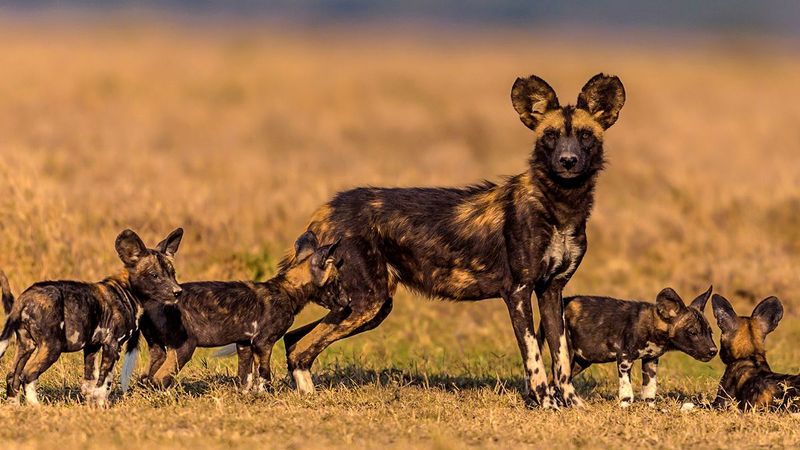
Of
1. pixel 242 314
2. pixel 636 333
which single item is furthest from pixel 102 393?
pixel 636 333

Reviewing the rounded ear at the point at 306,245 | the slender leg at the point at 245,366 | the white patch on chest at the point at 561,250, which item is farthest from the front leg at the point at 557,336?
the slender leg at the point at 245,366

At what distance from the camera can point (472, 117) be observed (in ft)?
94.4

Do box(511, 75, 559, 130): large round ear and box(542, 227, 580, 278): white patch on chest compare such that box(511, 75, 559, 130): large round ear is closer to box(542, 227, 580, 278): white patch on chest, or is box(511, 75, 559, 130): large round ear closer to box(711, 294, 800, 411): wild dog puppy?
box(542, 227, 580, 278): white patch on chest

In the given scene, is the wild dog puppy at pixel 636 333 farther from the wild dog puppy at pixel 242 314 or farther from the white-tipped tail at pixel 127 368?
the white-tipped tail at pixel 127 368

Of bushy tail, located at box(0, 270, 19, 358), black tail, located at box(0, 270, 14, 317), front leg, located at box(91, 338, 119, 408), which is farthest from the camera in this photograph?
front leg, located at box(91, 338, 119, 408)

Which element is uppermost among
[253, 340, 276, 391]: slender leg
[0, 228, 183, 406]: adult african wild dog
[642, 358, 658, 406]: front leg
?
[0, 228, 183, 406]: adult african wild dog

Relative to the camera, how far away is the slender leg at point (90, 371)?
9.23 meters

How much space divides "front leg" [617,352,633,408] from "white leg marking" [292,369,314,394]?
2235 mm

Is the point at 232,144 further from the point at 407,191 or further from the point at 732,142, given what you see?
the point at 407,191

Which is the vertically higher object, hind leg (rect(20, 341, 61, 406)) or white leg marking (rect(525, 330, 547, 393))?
hind leg (rect(20, 341, 61, 406))

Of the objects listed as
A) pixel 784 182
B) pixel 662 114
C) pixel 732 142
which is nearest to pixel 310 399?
pixel 784 182

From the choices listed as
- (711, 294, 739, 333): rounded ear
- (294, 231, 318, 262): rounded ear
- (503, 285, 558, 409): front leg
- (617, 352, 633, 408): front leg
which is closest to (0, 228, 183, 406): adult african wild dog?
(294, 231, 318, 262): rounded ear

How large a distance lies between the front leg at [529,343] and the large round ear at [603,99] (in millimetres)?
1365

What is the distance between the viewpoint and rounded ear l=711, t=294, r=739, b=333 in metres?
10.5
